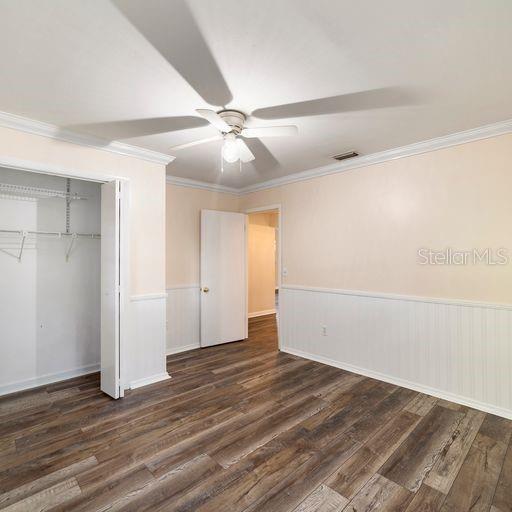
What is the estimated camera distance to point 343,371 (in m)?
3.58

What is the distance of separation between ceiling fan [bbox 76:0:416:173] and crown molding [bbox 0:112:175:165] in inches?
5.3

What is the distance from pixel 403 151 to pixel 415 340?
1.99m

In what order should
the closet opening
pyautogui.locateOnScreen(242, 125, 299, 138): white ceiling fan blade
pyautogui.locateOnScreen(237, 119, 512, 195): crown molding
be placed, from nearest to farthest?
1. pyautogui.locateOnScreen(242, 125, 299, 138): white ceiling fan blade
2. pyautogui.locateOnScreen(237, 119, 512, 195): crown molding
3. the closet opening

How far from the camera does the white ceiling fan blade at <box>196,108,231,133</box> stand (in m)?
1.93

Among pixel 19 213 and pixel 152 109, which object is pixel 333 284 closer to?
pixel 152 109

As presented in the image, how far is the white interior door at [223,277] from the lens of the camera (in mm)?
4504

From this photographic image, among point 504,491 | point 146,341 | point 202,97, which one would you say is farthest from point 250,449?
point 202,97

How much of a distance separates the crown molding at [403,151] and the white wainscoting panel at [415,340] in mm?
1514

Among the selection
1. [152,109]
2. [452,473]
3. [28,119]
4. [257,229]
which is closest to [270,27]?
[152,109]

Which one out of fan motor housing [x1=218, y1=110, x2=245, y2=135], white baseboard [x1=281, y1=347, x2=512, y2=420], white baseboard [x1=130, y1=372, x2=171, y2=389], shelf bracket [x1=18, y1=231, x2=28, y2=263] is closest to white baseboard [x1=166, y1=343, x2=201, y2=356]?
white baseboard [x1=130, y1=372, x2=171, y2=389]

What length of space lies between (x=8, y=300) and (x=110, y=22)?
2892mm

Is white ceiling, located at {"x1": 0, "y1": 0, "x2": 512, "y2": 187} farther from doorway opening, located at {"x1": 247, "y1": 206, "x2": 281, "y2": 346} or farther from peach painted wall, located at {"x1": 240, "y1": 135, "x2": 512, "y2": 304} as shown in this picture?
doorway opening, located at {"x1": 247, "y1": 206, "x2": 281, "y2": 346}

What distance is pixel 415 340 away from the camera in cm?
310

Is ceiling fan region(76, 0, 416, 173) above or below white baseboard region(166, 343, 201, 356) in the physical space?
above
